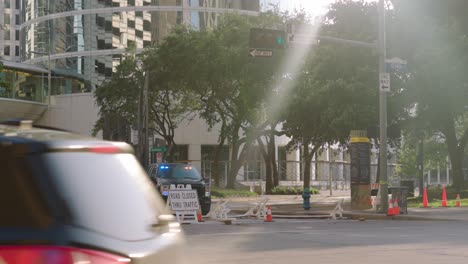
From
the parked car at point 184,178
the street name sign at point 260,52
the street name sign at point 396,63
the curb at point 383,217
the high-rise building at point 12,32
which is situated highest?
the high-rise building at point 12,32

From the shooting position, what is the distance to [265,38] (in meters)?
24.5

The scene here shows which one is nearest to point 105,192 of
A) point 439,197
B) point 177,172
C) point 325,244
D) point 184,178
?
point 325,244

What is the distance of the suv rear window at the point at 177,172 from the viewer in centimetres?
2623

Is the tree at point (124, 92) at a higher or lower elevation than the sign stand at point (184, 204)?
higher

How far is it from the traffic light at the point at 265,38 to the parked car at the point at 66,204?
20.6m

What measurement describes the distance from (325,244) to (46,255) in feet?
41.2

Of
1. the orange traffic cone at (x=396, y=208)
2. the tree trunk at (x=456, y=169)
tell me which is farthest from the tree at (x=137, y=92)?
the orange traffic cone at (x=396, y=208)

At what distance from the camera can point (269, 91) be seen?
4606 centimetres

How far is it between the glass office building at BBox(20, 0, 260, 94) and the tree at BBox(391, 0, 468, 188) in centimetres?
4212

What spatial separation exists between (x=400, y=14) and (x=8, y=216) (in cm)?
3553

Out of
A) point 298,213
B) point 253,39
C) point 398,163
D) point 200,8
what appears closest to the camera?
point 253,39

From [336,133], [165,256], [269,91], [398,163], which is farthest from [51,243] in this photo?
[398,163]

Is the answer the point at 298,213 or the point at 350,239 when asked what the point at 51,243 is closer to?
the point at 350,239

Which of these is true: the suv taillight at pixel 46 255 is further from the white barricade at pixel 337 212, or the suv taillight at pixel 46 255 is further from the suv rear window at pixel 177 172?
the white barricade at pixel 337 212
